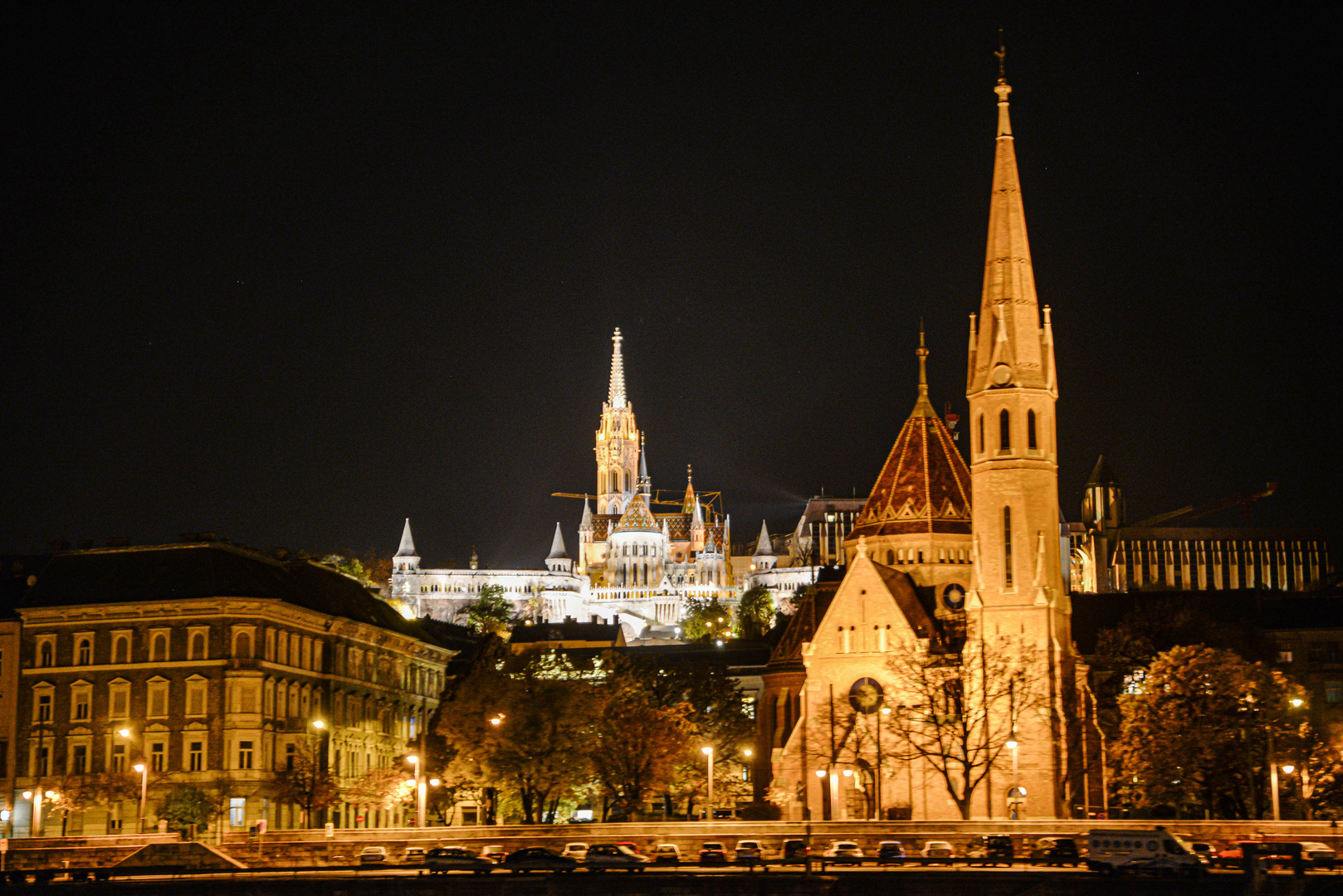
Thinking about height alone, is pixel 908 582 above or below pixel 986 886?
above

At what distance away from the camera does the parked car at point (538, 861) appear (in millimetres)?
73562

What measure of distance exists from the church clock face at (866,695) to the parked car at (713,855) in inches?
1448

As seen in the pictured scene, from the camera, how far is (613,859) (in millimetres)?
74000

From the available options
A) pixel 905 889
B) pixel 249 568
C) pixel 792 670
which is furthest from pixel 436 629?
pixel 905 889

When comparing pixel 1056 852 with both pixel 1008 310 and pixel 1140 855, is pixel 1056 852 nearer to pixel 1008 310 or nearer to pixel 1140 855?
pixel 1140 855

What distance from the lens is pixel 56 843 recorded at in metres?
83.3

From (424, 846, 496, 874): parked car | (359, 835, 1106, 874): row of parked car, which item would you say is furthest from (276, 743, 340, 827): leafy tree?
(424, 846, 496, 874): parked car

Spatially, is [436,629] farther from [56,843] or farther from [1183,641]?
[56,843]

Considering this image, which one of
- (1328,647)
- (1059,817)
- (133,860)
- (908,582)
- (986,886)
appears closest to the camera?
(986,886)

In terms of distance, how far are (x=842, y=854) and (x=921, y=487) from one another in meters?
61.3

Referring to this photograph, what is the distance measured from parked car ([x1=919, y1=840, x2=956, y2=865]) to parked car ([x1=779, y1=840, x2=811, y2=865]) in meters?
4.44

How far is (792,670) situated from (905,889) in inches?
2397

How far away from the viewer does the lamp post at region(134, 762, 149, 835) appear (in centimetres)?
9206

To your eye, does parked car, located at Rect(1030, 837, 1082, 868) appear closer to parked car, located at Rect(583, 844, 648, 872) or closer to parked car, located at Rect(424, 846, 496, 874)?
parked car, located at Rect(583, 844, 648, 872)
